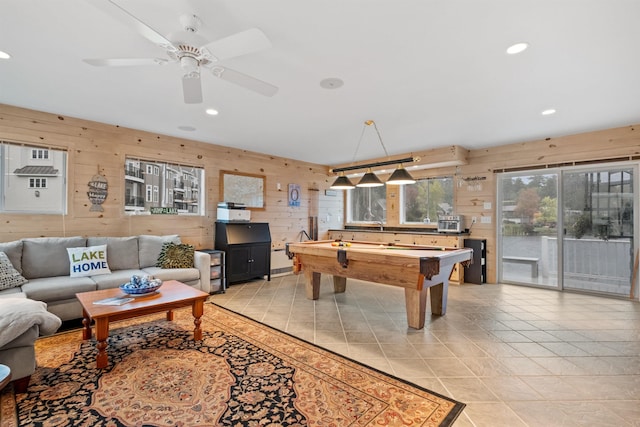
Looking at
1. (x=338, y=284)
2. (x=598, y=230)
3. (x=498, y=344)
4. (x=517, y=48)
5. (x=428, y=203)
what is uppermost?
(x=517, y=48)

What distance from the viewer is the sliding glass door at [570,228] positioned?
14.7 feet

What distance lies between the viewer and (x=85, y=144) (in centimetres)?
413

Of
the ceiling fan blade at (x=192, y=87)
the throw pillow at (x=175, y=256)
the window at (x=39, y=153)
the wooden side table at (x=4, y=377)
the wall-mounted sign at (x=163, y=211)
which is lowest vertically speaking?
the wooden side table at (x=4, y=377)

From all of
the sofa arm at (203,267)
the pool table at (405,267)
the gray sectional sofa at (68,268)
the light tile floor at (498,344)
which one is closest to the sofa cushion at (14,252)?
the gray sectional sofa at (68,268)

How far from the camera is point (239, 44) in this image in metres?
1.86

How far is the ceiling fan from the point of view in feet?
5.62

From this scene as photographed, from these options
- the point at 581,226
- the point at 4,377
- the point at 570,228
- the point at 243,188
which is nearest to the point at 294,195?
the point at 243,188

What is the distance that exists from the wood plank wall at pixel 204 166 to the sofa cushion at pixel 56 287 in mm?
944

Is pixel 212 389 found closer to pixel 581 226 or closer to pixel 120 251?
pixel 120 251

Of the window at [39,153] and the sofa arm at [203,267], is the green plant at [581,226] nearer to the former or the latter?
the sofa arm at [203,267]

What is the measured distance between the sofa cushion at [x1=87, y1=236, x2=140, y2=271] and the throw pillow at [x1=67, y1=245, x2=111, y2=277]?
6.4 inches

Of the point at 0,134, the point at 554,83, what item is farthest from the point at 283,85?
the point at 0,134

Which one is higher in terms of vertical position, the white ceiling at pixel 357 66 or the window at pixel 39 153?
the white ceiling at pixel 357 66

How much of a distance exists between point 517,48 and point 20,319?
4.06 metres
